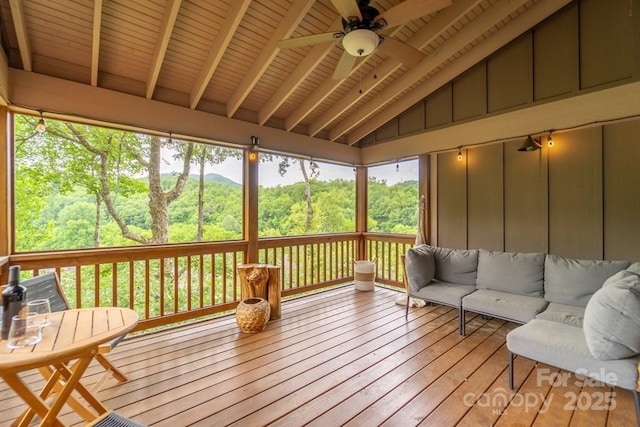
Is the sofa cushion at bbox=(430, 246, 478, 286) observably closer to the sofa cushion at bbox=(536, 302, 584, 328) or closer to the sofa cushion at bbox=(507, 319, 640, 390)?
the sofa cushion at bbox=(536, 302, 584, 328)

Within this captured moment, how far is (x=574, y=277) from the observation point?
9.72 ft

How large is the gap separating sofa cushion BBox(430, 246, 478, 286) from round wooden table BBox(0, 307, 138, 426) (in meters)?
3.55

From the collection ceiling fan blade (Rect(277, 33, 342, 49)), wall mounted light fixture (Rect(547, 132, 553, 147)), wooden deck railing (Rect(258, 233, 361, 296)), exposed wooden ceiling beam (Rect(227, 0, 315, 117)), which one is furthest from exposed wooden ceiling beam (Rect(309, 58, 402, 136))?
wall mounted light fixture (Rect(547, 132, 553, 147))

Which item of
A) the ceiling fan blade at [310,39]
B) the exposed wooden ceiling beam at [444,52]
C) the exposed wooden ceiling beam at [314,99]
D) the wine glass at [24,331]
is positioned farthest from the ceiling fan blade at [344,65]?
the wine glass at [24,331]

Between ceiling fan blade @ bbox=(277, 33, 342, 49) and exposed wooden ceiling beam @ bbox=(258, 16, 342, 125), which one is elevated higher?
exposed wooden ceiling beam @ bbox=(258, 16, 342, 125)

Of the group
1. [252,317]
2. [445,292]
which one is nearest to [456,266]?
[445,292]

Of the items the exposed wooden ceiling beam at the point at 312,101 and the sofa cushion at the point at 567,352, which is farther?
the exposed wooden ceiling beam at the point at 312,101

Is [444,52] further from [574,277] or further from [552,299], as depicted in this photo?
[552,299]

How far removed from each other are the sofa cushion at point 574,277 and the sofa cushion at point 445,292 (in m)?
0.78

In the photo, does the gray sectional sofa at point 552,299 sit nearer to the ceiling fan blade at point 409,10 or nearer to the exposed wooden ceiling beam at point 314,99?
the ceiling fan blade at point 409,10

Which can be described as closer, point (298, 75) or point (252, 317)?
point (252, 317)

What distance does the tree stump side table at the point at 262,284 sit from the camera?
3.65 m

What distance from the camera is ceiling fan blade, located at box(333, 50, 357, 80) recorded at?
100 inches

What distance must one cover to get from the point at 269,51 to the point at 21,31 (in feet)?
6.97
